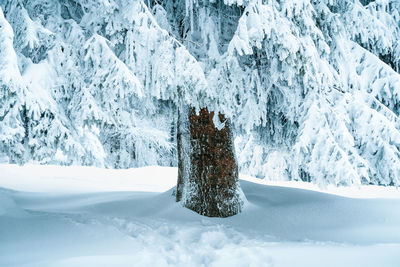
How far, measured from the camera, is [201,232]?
13.0 ft

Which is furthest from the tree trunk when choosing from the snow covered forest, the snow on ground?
the snow covered forest

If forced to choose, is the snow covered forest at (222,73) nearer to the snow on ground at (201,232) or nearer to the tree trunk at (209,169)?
the tree trunk at (209,169)

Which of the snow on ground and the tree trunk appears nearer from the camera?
the snow on ground

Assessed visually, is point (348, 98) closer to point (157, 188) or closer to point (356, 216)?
point (356, 216)

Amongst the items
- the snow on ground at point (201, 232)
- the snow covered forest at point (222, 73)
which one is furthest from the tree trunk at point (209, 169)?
the snow covered forest at point (222, 73)

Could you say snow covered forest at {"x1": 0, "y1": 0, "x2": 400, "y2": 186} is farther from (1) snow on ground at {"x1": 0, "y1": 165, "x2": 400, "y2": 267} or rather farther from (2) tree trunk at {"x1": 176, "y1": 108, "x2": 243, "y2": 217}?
(1) snow on ground at {"x1": 0, "y1": 165, "x2": 400, "y2": 267}

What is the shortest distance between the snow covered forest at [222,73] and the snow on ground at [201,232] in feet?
2.06

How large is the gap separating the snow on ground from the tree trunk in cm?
21

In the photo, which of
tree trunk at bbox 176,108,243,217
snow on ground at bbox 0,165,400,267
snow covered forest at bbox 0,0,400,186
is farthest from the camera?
tree trunk at bbox 176,108,243,217

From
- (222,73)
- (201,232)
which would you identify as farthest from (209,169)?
(222,73)

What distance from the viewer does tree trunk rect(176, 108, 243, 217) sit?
4.80 m

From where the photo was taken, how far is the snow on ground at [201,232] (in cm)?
303

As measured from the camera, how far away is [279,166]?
7012 mm

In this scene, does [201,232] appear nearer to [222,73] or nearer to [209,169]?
[209,169]
